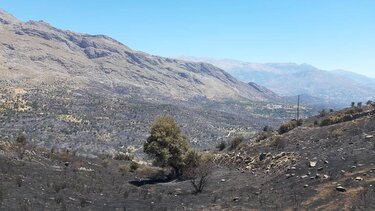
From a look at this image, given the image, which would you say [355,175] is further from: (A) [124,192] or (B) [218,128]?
(B) [218,128]

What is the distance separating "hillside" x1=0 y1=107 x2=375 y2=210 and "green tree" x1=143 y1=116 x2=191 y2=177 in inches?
110

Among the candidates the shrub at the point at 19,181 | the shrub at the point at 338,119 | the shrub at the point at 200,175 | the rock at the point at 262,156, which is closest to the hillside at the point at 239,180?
the rock at the point at 262,156

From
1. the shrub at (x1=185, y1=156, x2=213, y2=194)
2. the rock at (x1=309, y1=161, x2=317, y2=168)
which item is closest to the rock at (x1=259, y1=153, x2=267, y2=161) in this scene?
the shrub at (x1=185, y1=156, x2=213, y2=194)

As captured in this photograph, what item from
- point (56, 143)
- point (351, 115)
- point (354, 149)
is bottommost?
point (56, 143)

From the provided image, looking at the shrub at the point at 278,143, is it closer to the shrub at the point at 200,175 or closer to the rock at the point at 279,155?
the rock at the point at 279,155

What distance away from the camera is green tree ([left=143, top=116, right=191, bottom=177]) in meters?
48.7

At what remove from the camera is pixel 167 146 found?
48938 millimetres

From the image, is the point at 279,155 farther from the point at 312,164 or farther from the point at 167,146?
the point at 167,146

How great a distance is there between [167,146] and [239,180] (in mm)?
10400

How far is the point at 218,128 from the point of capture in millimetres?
198500

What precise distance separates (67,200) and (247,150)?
30.9 metres

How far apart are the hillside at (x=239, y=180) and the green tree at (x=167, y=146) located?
2.80m

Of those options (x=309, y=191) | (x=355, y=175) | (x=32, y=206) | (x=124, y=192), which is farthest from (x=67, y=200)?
(x=355, y=175)

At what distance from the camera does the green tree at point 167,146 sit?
4866 cm
